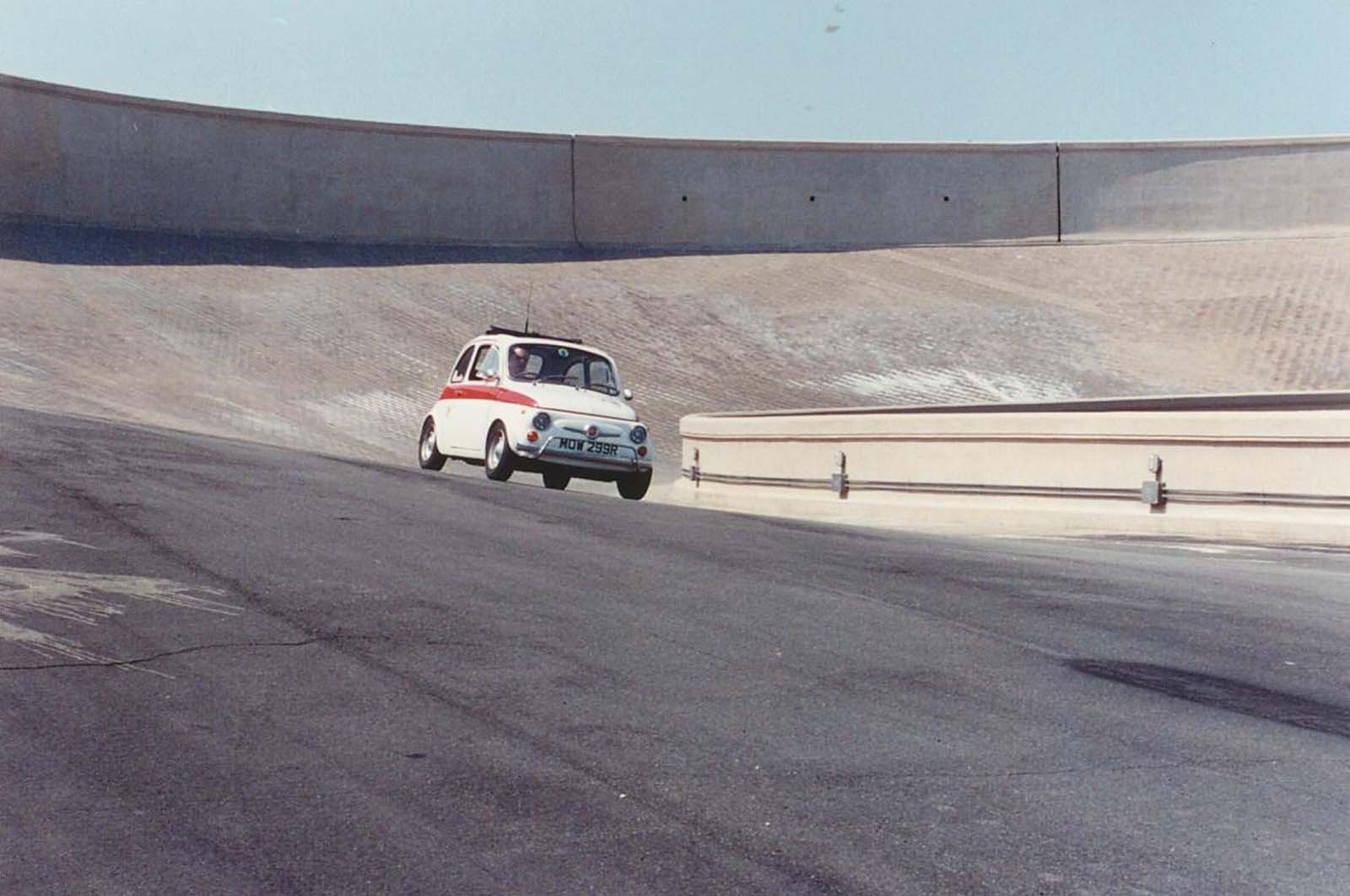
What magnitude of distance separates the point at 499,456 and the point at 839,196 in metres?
33.9

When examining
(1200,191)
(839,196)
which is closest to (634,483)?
(839,196)

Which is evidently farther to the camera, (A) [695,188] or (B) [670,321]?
(A) [695,188]

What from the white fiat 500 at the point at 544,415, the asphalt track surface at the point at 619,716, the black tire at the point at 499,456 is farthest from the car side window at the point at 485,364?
the asphalt track surface at the point at 619,716

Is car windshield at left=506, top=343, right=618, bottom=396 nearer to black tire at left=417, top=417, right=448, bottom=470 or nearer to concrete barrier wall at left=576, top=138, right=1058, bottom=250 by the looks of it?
black tire at left=417, top=417, right=448, bottom=470

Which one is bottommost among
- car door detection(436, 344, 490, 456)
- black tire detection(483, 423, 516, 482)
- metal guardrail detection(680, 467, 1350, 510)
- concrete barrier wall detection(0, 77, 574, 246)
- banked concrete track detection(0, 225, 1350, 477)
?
metal guardrail detection(680, 467, 1350, 510)

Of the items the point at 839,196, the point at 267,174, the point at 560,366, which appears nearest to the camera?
the point at 560,366

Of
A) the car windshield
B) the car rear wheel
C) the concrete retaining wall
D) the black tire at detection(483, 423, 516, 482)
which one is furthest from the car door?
the concrete retaining wall

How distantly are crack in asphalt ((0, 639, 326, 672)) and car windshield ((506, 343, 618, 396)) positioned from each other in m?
11.6

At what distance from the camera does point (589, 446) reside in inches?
715

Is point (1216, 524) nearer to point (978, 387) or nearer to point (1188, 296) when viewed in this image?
point (978, 387)

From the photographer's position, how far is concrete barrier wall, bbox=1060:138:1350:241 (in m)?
49.8

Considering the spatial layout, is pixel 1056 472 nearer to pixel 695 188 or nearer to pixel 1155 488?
pixel 1155 488

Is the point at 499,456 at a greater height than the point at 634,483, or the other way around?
the point at 499,456

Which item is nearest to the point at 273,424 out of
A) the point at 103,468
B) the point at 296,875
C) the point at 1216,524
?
the point at 103,468
